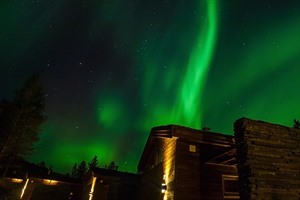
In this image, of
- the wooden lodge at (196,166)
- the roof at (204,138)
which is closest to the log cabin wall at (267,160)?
the wooden lodge at (196,166)

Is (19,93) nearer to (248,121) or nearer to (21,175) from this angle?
(21,175)

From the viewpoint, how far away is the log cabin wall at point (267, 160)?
28.9 ft

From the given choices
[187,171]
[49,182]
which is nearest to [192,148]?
[187,171]

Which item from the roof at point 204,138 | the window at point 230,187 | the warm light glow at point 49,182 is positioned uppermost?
the roof at point 204,138

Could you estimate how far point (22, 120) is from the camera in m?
29.9

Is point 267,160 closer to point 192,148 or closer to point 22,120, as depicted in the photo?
point 192,148

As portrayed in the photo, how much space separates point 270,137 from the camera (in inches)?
386

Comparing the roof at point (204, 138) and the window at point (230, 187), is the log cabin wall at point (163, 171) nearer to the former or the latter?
the roof at point (204, 138)

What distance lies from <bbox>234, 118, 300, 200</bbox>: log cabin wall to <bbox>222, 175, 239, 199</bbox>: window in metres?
5.75

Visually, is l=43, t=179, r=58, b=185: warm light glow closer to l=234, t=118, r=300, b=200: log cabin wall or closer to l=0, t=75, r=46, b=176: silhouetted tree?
l=0, t=75, r=46, b=176: silhouetted tree

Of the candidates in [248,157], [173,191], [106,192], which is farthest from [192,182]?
[106,192]

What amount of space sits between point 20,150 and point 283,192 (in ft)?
97.5

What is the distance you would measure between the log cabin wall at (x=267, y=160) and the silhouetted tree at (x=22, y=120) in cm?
2802

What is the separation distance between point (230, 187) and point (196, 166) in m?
2.88
